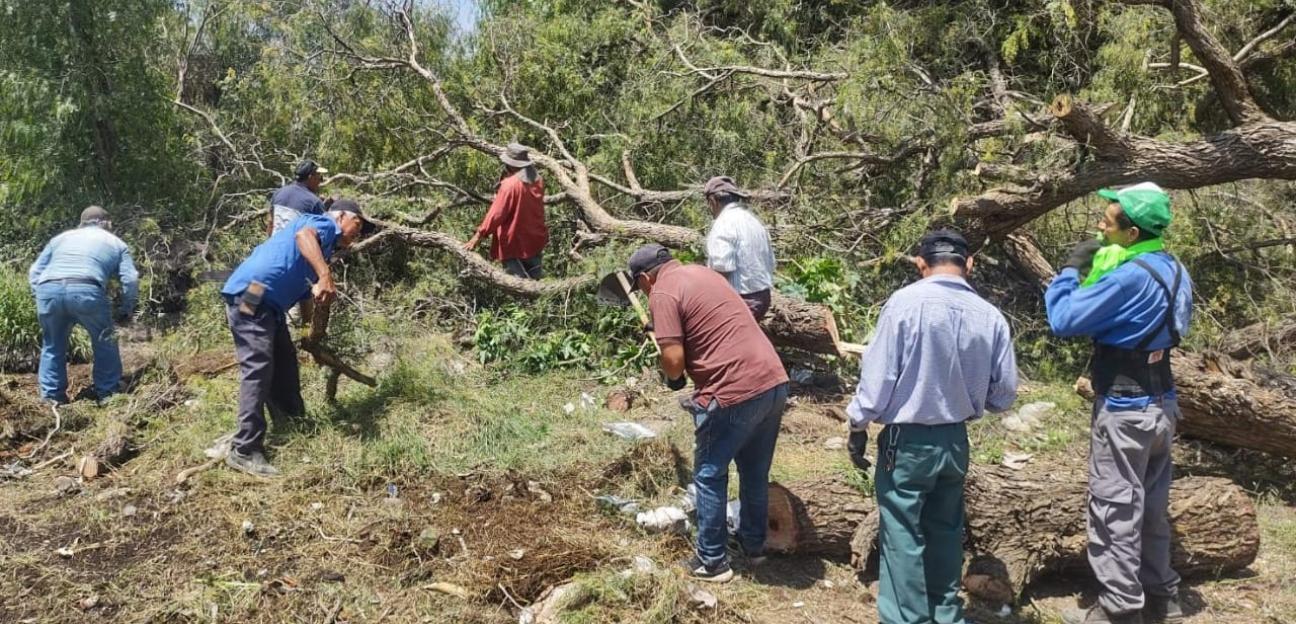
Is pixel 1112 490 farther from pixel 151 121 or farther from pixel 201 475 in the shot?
pixel 151 121

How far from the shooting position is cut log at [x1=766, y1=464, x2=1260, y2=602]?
3.77 metres

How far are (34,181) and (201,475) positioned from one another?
177 inches

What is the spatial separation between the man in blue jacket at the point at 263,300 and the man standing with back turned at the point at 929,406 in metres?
2.94

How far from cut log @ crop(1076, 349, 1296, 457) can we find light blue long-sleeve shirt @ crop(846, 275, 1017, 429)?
1698 mm

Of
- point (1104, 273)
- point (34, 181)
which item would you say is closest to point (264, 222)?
point (34, 181)

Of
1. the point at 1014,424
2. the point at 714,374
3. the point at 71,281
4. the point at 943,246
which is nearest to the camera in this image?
the point at 943,246

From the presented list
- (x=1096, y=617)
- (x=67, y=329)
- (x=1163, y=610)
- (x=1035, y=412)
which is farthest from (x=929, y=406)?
(x=67, y=329)

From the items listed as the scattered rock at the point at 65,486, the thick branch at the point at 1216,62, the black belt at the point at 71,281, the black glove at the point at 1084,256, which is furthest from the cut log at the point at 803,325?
the black belt at the point at 71,281

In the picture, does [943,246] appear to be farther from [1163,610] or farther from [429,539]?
[429,539]

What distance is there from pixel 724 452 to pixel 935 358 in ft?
3.26

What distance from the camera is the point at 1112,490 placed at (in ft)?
11.2

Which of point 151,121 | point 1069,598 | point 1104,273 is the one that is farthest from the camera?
point 151,121

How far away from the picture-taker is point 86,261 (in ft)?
19.1

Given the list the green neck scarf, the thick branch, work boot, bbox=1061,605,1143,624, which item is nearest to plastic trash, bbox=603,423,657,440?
work boot, bbox=1061,605,1143,624
